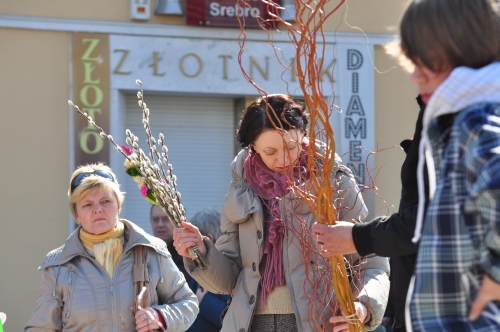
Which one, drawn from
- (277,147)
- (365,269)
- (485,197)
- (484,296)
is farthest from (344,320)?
(485,197)

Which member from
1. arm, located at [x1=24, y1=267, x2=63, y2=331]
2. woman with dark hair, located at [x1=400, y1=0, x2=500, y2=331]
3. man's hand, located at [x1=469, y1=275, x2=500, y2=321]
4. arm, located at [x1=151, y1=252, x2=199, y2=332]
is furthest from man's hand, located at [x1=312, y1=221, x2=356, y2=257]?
arm, located at [x1=24, y1=267, x2=63, y2=331]

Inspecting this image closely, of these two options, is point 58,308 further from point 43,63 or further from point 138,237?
point 43,63

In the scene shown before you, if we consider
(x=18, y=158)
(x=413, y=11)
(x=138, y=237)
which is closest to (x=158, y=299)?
(x=138, y=237)

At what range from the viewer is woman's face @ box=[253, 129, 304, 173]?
3.33 m

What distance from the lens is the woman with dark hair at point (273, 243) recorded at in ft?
10.5

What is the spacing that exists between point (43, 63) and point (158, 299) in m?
4.50

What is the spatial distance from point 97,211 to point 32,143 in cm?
404

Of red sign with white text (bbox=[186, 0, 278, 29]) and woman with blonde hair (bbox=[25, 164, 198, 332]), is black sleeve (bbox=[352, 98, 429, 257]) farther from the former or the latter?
red sign with white text (bbox=[186, 0, 278, 29])

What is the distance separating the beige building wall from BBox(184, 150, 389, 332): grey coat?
476 cm

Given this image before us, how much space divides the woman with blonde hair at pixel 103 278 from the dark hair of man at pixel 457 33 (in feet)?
7.78

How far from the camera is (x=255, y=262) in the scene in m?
3.34

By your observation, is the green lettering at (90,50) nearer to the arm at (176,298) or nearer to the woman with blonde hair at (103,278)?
the woman with blonde hair at (103,278)

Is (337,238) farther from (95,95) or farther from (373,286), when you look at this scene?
(95,95)

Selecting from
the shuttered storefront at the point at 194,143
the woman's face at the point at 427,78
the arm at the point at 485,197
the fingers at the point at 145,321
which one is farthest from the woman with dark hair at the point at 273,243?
the shuttered storefront at the point at 194,143
